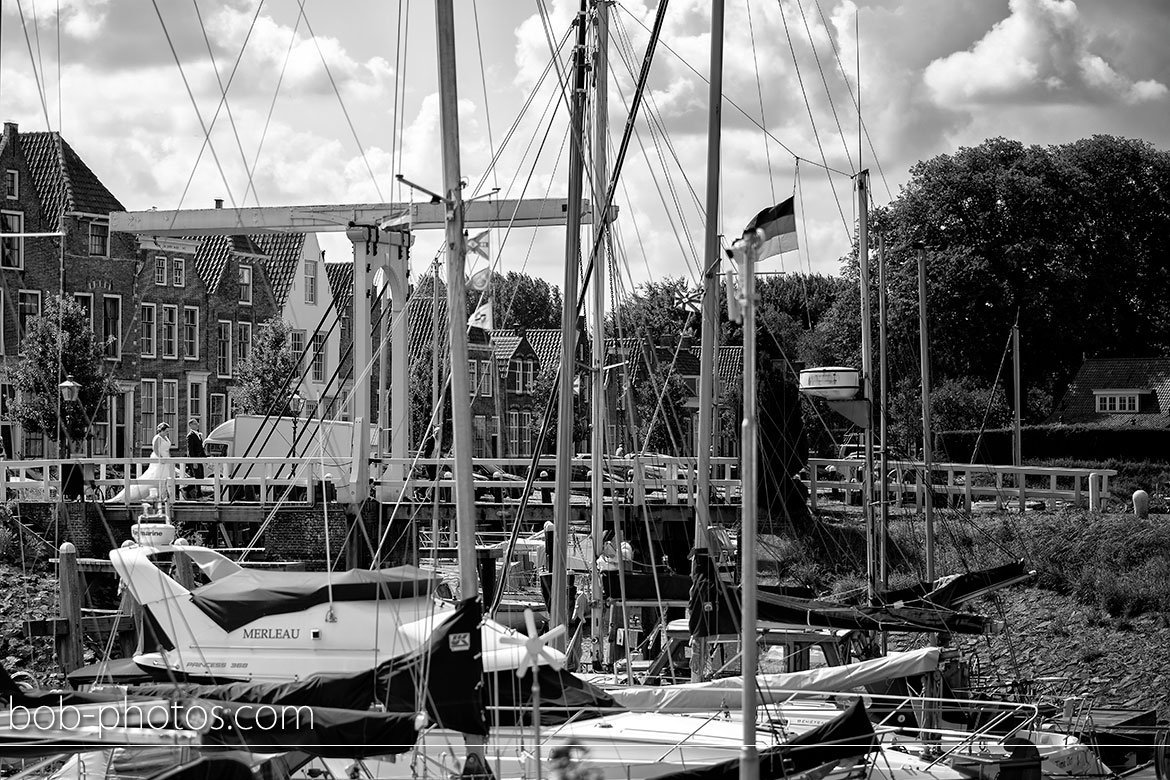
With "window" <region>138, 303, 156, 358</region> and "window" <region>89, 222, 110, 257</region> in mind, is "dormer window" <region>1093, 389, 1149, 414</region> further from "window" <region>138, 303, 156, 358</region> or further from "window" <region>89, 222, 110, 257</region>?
"window" <region>89, 222, 110, 257</region>

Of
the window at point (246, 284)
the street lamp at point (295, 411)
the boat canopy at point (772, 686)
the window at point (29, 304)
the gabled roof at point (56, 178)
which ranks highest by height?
the gabled roof at point (56, 178)

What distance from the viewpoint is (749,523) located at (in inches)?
358

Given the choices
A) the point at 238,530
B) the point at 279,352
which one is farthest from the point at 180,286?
the point at 238,530

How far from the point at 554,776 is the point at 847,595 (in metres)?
8.76

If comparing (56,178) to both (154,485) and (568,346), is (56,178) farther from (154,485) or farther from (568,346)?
(568,346)

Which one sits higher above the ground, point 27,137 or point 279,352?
point 27,137

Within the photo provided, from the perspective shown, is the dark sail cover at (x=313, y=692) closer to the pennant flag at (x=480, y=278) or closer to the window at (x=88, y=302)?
the pennant flag at (x=480, y=278)

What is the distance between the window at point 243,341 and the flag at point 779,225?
135 feet

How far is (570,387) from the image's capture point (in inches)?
664

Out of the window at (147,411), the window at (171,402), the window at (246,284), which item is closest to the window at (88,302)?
the window at (147,411)

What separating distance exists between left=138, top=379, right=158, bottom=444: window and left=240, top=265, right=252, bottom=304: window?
5603 mm

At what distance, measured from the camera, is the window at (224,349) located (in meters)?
55.0

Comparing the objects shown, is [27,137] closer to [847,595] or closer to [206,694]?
[847,595]

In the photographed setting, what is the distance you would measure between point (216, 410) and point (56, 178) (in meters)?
10.6
